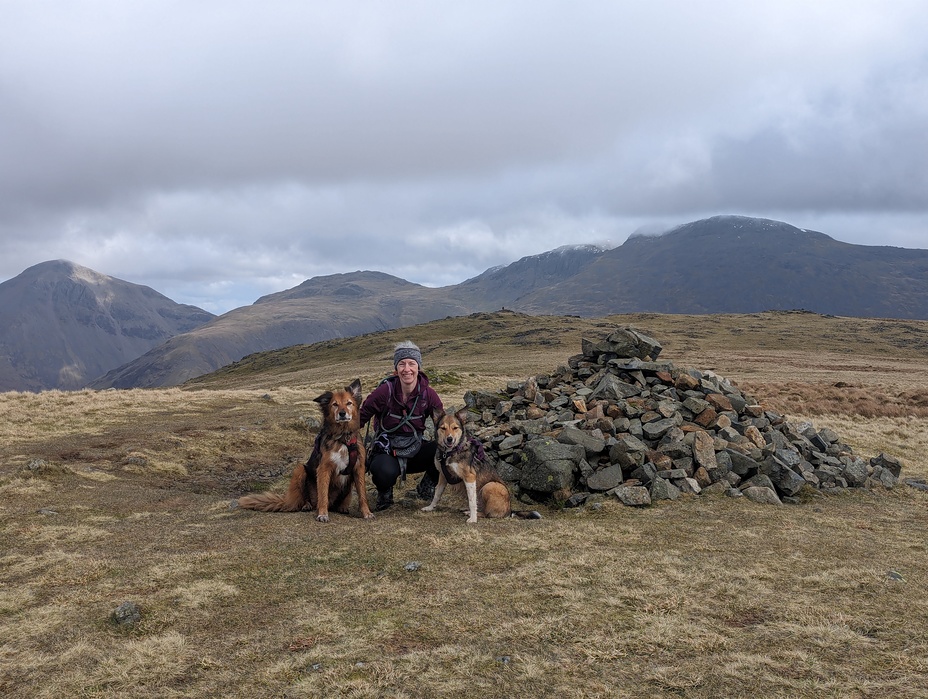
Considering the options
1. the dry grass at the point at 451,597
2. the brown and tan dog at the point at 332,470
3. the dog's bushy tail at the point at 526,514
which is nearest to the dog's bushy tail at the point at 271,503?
the brown and tan dog at the point at 332,470

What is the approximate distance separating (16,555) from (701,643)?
8919mm

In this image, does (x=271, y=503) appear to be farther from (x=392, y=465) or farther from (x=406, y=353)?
(x=406, y=353)

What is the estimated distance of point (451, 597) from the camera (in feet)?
20.8

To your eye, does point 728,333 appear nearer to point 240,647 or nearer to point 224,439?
point 224,439

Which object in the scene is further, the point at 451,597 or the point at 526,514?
the point at 526,514

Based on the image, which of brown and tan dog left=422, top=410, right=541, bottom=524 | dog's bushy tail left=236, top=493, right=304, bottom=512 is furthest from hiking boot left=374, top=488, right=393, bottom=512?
dog's bushy tail left=236, top=493, right=304, bottom=512

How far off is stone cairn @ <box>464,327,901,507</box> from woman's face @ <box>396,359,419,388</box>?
3.36m

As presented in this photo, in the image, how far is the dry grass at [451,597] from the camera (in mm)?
4707

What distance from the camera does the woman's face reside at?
1027 centimetres

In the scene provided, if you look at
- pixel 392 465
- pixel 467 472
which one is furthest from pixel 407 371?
pixel 467 472

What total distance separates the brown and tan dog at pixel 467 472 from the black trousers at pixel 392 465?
0.63 m

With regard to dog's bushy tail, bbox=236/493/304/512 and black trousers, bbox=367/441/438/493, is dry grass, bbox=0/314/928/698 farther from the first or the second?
black trousers, bbox=367/441/438/493

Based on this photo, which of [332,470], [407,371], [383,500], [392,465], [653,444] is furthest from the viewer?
[653,444]

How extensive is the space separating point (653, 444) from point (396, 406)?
19.9 feet
